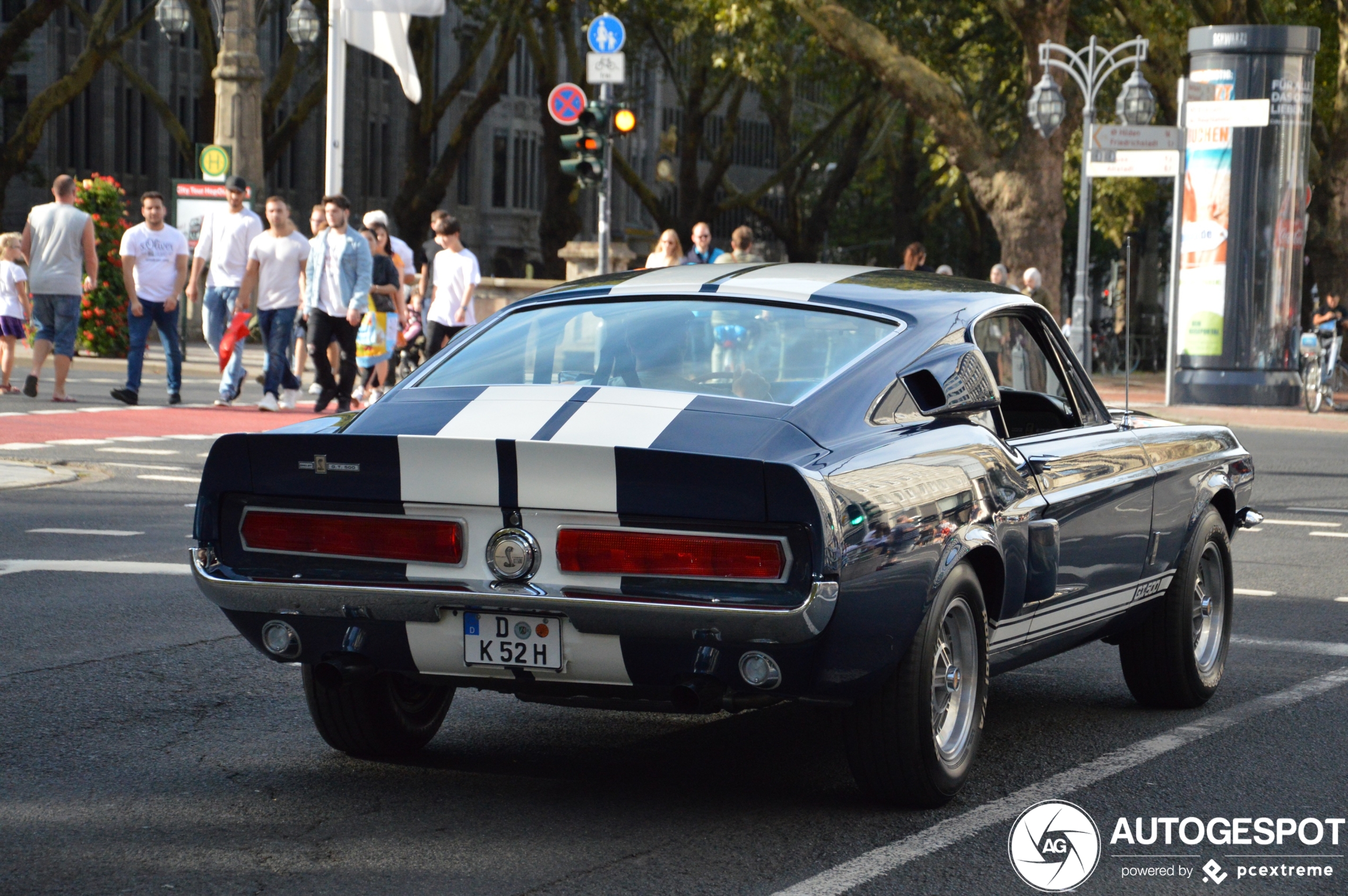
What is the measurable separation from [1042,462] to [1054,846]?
4.35 feet

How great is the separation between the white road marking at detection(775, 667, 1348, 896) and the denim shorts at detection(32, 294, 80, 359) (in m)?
13.8

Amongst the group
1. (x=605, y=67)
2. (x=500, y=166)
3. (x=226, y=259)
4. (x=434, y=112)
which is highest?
(x=500, y=166)

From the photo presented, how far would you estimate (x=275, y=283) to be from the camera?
17.5 metres

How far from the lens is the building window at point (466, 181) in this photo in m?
65.8

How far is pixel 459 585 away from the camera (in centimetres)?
459

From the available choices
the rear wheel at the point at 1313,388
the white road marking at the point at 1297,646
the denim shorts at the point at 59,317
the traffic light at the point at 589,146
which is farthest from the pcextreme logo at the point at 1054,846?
the rear wheel at the point at 1313,388

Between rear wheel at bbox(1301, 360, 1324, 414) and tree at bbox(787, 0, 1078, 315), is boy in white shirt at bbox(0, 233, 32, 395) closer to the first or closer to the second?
tree at bbox(787, 0, 1078, 315)

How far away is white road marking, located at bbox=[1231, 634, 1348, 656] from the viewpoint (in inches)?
302

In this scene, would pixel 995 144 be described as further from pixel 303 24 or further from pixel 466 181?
pixel 466 181

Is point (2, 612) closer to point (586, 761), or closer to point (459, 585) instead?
point (586, 761)

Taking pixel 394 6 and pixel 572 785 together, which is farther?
pixel 394 6

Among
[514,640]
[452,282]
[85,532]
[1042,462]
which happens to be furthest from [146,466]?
[514,640]

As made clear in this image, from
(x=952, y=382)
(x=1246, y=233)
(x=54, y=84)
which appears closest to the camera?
(x=952, y=382)

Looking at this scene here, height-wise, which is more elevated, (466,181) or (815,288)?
(466,181)
